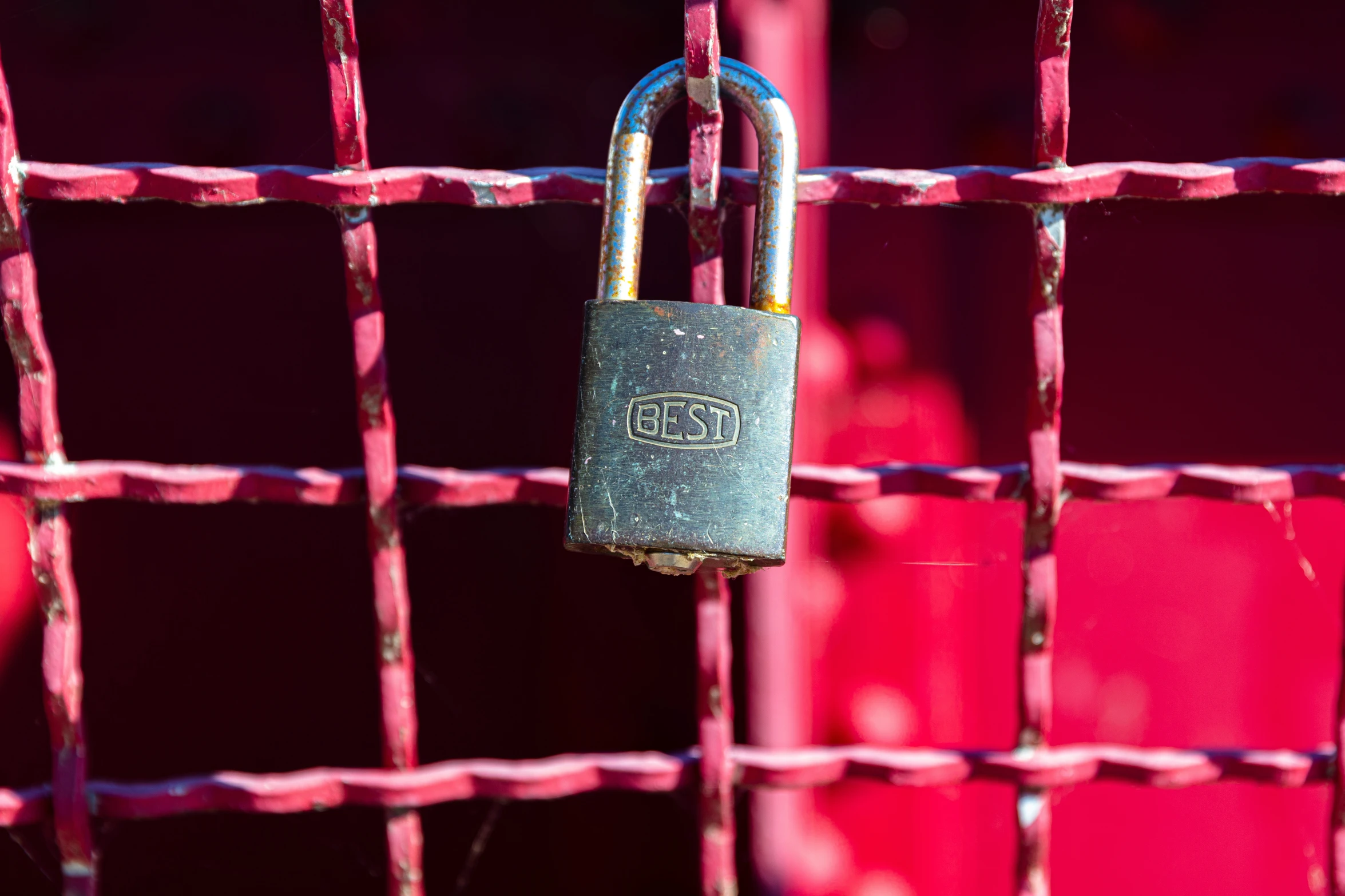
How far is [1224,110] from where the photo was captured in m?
0.80

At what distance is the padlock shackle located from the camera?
0.60 metres

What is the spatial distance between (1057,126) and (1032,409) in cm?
20

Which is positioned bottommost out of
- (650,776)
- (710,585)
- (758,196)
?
(650,776)

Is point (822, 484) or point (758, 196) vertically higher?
point (758, 196)

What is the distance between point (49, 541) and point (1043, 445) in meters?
0.72

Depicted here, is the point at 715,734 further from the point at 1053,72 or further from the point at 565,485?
the point at 1053,72

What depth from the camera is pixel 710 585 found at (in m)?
0.71

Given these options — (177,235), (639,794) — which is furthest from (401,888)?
(177,235)

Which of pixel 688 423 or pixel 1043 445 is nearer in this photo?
pixel 688 423

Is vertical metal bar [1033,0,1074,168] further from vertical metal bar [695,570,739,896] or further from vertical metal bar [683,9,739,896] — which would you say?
vertical metal bar [695,570,739,896]

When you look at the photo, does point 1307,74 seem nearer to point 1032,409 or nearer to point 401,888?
point 1032,409

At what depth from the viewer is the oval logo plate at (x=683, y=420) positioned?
571 mm

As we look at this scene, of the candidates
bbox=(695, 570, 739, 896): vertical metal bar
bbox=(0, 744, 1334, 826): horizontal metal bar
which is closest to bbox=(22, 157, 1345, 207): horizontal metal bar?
bbox=(695, 570, 739, 896): vertical metal bar

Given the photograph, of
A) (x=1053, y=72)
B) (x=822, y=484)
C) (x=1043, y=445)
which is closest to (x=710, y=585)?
(x=822, y=484)
